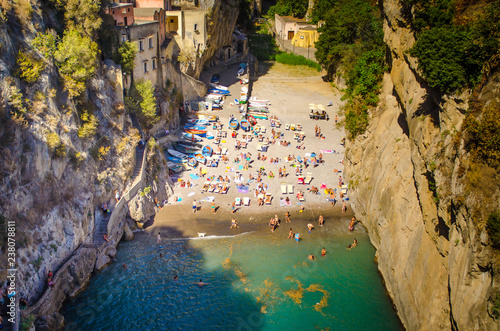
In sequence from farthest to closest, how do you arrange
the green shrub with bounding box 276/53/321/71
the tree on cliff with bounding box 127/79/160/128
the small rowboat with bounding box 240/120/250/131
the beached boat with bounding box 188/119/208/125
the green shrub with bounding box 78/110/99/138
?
the green shrub with bounding box 276/53/321/71 < the small rowboat with bounding box 240/120/250/131 < the beached boat with bounding box 188/119/208/125 < the tree on cliff with bounding box 127/79/160/128 < the green shrub with bounding box 78/110/99/138

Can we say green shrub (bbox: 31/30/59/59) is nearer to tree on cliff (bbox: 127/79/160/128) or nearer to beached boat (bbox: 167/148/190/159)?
tree on cliff (bbox: 127/79/160/128)

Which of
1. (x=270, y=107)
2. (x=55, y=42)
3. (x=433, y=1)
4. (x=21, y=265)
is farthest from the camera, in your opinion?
(x=270, y=107)

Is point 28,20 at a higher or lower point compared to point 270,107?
higher

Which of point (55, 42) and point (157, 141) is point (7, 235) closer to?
point (55, 42)

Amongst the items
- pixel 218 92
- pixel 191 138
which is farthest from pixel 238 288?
pixel 218 92

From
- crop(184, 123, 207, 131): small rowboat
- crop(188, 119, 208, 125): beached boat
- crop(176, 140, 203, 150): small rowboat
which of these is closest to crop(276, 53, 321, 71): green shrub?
crop(188, 119, 208, 125): beached boat

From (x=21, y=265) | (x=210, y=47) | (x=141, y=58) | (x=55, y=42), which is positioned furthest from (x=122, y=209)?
(x=210, y=47)

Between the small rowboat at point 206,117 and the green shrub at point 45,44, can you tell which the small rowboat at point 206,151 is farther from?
the green shrub at point 45,44
